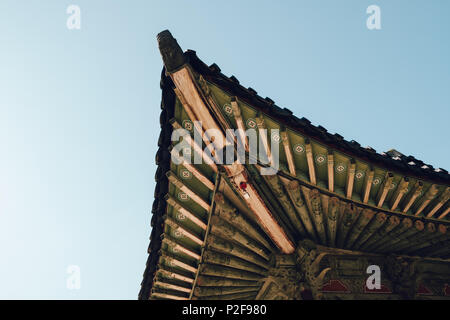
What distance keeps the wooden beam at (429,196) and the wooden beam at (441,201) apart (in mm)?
195

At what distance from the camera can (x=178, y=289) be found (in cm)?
1181

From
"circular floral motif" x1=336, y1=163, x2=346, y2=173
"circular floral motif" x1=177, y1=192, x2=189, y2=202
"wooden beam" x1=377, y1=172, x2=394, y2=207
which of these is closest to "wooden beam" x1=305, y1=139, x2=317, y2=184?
"circular floral motif" x1=336, y1=163, x2=346, y2=173

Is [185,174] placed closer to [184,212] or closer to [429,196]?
[184,212]

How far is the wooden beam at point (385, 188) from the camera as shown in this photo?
375 inches

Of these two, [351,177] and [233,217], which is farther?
[233,217]

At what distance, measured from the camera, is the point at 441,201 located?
10.0 metres

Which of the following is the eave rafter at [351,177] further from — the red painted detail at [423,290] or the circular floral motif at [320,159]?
the red painted detail at [423,290]

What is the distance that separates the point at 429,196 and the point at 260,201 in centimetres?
419

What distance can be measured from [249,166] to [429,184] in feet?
14.4

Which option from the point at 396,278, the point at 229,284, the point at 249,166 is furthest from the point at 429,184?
the point at 229,284

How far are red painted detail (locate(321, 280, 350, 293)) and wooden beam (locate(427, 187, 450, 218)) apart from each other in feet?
9.28

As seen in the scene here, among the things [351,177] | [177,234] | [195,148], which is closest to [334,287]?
[351,177]

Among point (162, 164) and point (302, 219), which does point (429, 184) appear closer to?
point (302, 219)
